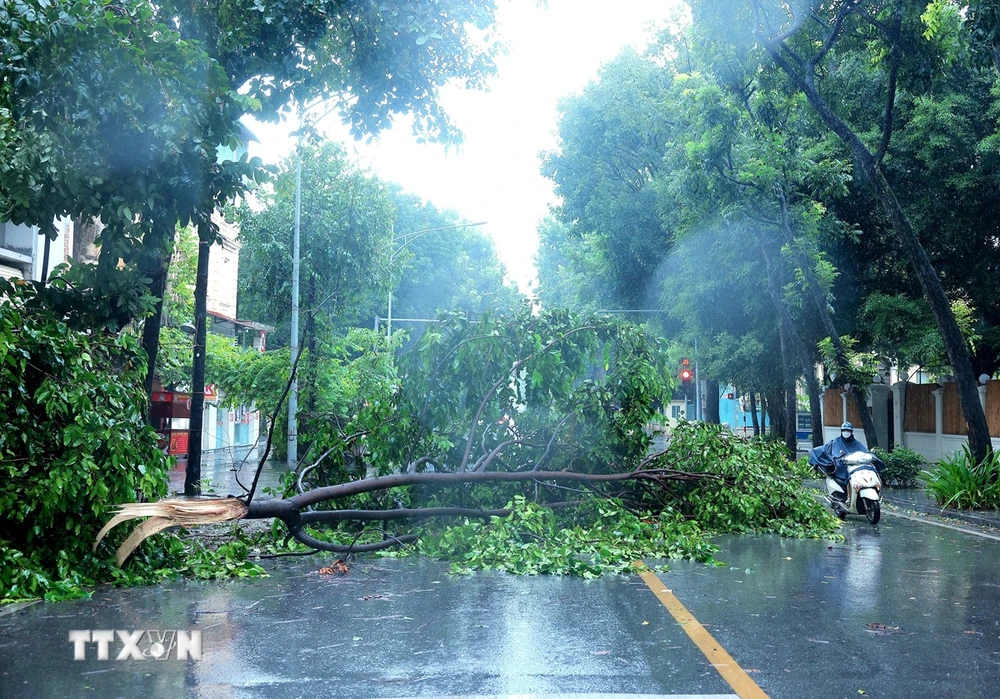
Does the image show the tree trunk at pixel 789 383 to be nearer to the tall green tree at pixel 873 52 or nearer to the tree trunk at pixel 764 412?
the tree trunk at pixel 764 412

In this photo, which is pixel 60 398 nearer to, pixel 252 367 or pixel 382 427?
pixel 382 427

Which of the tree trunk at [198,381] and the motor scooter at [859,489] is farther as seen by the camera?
the tree trunk at [198,381]

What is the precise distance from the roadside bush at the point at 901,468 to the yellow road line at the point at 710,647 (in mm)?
15297

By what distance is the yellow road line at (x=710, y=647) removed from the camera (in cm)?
619

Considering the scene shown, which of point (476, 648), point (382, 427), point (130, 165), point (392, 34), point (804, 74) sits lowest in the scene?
point (476, 648)

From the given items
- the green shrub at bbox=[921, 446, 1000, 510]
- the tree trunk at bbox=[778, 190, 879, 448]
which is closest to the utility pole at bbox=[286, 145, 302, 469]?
the tree trunk at bbox=[778, 190, 879, 448]

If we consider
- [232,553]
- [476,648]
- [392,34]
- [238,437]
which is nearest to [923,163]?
[392,34]

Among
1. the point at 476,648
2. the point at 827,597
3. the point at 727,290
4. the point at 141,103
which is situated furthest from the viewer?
the point at 727,290

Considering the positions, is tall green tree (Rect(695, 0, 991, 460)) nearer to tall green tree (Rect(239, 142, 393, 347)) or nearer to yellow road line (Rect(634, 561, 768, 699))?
yellow road line (Rect(634, 561, 768, 699))

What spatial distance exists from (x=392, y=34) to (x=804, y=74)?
9.25 m

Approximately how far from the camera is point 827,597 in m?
9.48

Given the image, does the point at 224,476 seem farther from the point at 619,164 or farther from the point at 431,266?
the point at 431,266
